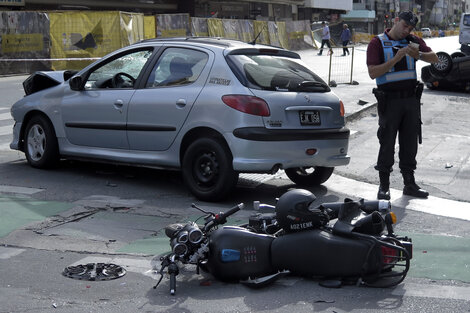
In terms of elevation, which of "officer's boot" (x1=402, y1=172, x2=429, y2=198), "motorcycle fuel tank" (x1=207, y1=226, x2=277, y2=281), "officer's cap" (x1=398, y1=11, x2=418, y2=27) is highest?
"officer's cap" (x1=398, y1=11, x2=418, y2=27)

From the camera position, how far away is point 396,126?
7.44 m

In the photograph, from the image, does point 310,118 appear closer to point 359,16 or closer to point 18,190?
point 18,190

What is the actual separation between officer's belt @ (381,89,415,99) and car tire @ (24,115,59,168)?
152 inches

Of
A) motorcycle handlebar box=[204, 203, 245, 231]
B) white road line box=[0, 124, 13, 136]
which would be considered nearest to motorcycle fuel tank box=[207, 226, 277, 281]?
motorcycle handlebar box=[204, 203, 245, 231]

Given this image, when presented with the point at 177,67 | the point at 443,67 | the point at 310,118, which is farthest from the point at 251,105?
the point at 443,67

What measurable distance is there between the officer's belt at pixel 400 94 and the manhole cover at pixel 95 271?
3.48 m

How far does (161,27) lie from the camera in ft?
103

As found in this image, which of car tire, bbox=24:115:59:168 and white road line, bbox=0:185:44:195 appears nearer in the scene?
white road line, bbox=0:185:44:195

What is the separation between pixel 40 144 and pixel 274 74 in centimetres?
315

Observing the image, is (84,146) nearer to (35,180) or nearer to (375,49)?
(35,180)

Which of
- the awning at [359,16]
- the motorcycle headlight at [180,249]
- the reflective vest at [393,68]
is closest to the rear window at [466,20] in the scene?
the reflective vest at [393,68]

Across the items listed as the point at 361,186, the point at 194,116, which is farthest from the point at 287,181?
the point at 194,116

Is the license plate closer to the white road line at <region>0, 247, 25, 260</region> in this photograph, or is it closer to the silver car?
the silver car

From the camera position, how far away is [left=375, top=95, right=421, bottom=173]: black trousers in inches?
290
